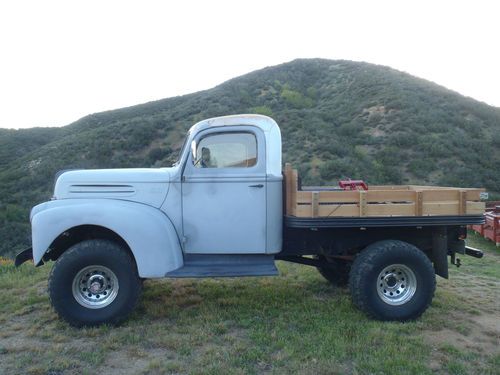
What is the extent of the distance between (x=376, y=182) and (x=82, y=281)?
1507 centimetres

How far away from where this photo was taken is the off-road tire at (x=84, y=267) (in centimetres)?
451

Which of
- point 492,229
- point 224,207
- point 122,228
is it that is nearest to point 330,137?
point 492,229

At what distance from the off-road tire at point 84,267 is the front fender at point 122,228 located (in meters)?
0.18

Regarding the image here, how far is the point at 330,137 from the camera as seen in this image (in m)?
22.7

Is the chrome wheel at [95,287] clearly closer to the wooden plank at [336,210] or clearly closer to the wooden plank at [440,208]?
the wooden plank at [336,210]

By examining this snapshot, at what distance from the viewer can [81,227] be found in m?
4.76

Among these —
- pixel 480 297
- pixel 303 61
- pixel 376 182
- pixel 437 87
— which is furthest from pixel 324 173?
pixel 303 61

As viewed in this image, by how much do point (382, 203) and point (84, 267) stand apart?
318 cm

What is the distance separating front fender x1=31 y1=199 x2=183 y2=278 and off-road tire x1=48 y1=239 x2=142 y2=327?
181 millimetres

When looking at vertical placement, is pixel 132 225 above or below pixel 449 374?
above

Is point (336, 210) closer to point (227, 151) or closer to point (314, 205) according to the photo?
point (314, 205)

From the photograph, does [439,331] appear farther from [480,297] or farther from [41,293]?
[41,293]

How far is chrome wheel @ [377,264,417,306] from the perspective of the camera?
4.80 m

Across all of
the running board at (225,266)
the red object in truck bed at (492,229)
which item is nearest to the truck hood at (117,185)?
the running board at (225,266)
